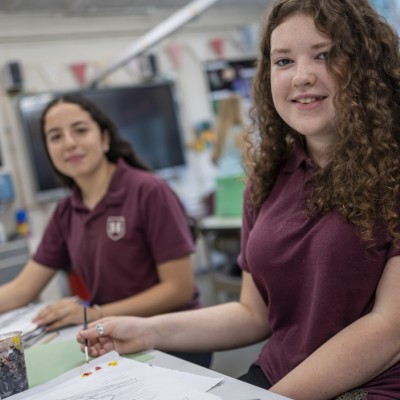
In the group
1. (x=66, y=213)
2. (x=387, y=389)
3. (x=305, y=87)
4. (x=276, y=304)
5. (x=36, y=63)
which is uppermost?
(x=36, y=63)

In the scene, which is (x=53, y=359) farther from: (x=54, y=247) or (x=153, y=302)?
(x=54, y=247)

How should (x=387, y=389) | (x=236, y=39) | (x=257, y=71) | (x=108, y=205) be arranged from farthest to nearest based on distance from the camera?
(x=236, y=39), (x=108, y=205), (x=257, y=71), (x=387, y=389)

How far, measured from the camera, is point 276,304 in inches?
45.6

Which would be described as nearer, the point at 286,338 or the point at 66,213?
the point at 286,338

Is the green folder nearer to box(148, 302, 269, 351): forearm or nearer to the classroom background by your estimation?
box(148, 302, 269, 351): forearm

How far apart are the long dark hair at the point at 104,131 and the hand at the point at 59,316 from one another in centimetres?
60

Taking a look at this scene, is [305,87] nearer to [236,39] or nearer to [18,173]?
[18,173]

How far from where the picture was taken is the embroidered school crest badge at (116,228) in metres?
1.67

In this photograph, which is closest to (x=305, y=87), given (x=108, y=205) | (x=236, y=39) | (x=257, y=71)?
(x=257, y=71)

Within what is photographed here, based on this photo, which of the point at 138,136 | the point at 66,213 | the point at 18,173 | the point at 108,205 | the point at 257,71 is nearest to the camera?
the point at 257,71

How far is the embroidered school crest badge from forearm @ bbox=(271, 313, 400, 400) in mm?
836

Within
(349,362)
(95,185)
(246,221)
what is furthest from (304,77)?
(95,185)

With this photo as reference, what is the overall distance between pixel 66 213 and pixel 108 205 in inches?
8.7

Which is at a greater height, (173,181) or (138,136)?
(138,136)
